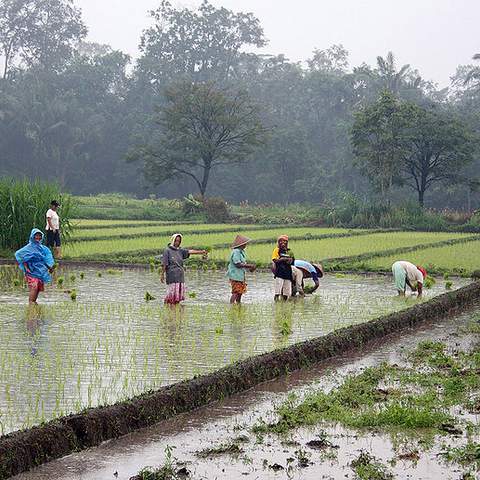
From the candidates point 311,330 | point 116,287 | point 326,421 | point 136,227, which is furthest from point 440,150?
point 326,421

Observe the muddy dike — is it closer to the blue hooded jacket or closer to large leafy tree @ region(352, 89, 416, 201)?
the blue hooded jacket

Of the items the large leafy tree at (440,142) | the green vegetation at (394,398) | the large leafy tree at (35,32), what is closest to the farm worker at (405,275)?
the green vegetation at (394,398)

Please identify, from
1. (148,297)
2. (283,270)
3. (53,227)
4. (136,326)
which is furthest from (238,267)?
(53,227)

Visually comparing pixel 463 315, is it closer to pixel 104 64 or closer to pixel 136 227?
pixel 136 227

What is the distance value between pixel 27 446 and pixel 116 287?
7801 mm

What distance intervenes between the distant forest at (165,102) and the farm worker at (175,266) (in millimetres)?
36872

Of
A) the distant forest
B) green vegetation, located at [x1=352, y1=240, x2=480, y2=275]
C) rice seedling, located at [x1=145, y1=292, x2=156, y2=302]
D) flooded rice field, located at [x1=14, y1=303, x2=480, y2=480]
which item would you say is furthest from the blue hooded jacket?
the distant forest

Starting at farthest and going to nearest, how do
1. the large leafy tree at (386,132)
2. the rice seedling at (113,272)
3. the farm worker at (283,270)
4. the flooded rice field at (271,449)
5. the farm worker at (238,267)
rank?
the large leafy tree at (386,132), the rice seedling at (113,272), the farm worker at (283,270), the farm worker at (238,267), the flooded rice field at (271,449)

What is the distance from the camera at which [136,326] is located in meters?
8.48

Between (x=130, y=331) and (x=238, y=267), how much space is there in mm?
2509

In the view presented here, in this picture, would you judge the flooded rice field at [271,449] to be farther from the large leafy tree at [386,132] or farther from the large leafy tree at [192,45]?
the large leafy tree at [192,45]

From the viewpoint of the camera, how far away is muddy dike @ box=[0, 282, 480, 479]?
4324 millimetres

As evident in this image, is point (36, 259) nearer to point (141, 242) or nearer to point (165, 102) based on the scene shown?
point (141, 242)

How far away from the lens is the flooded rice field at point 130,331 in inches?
224
